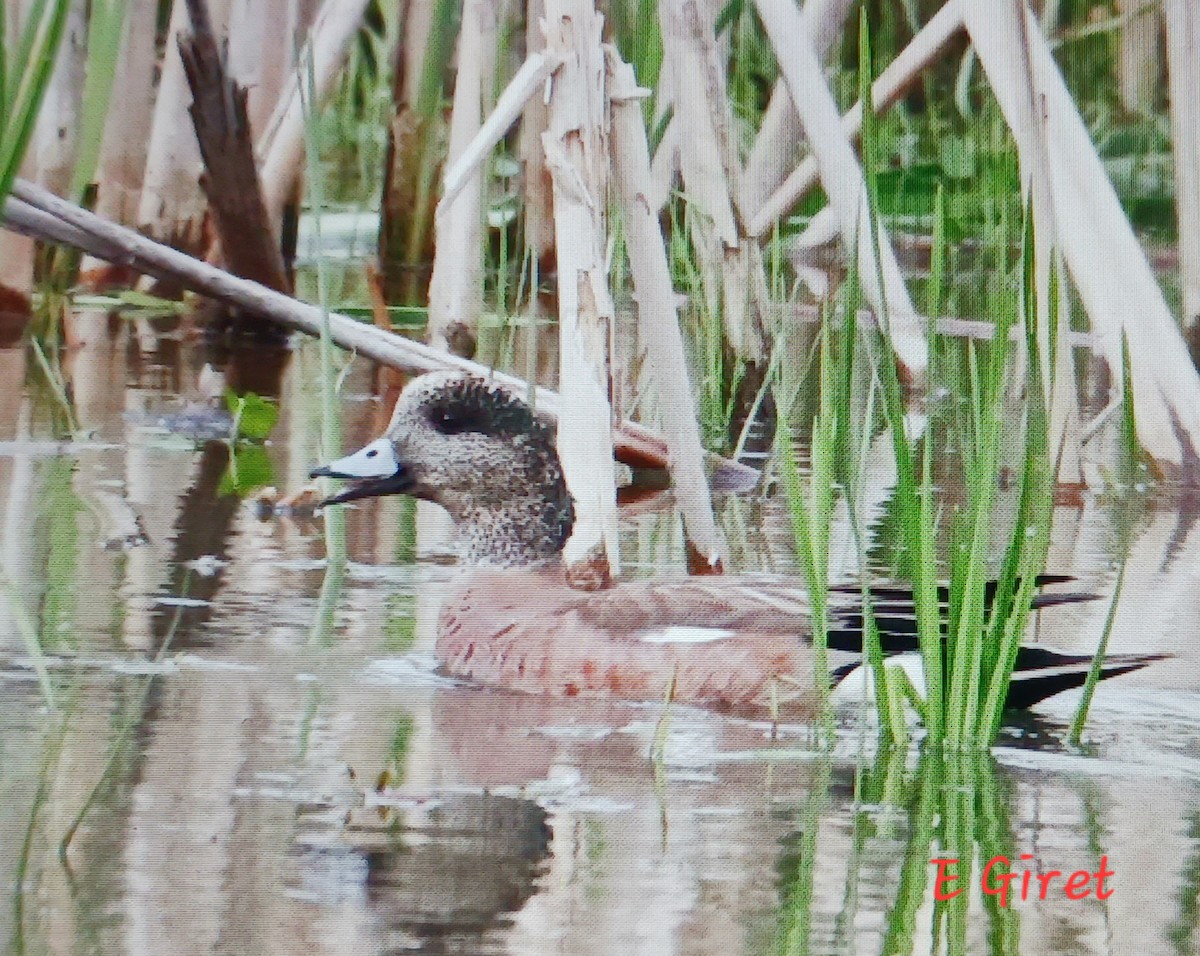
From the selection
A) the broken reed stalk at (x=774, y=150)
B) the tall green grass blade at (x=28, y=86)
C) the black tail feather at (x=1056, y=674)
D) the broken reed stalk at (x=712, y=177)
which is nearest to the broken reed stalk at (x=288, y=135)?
the broken reed stalk at (x=774, y=150)

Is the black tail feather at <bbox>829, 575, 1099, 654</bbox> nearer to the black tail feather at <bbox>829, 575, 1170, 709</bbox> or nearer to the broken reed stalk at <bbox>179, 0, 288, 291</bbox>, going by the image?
the black tail feather at <bbox>829, 575, 1170, 709</bbox>

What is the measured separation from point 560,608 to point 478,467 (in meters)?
0.46

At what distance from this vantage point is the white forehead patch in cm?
388

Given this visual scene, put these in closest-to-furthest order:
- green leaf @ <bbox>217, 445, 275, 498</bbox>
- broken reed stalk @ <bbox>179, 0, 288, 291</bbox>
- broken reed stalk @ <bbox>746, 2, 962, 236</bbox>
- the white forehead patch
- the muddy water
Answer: the muddy water
the white forehead patch
green leaf @ <bbox>217, 445, 275, 498</bbox>
broken reed stalk @ <bbox>746, 2, 962, 236</bbox>
broken reed stalk @ <bbox>179, 0, 288, 291</bbox>

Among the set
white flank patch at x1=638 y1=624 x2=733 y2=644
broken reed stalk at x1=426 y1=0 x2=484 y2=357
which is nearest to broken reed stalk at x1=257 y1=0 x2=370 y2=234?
broken reed stalk at x1=426 y1=0 x2=484 y2=357

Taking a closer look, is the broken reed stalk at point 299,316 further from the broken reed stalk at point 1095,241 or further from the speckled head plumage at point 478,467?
the broken reed stalk at point 1095,241

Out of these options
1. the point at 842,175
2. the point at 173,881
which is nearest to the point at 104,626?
the point at 173,881

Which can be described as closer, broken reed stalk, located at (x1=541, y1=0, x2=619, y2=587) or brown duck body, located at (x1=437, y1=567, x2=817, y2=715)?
brown duck body, located at (x1=437, y1=567, x2=817, y2=715)

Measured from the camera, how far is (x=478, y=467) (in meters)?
3.94

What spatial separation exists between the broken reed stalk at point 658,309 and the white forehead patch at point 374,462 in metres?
0.45

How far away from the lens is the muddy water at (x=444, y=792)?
7.50 feet

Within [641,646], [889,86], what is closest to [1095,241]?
[889,86]

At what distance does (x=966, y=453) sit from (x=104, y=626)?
1315 mm

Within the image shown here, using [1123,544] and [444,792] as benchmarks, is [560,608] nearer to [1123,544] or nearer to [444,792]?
[444,792]
